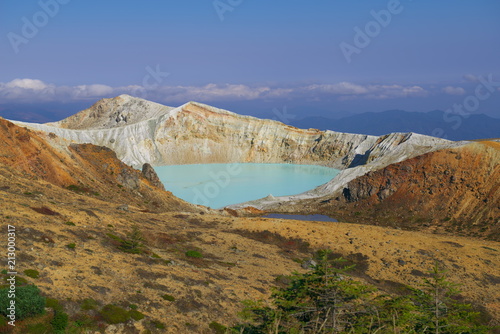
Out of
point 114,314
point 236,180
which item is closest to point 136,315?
point 114,314

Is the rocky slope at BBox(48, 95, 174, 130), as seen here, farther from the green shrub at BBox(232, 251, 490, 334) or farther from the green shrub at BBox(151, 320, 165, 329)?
the green shrub at BBox(232, 251, 490, 334)

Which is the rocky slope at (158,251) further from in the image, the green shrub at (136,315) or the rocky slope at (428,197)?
the rocky slope at (428,197)

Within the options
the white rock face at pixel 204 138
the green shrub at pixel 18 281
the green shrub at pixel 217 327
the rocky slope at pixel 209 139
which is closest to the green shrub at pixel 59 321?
the green shrub at pixel 18 281

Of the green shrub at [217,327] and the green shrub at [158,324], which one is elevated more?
the green shrub at [158,324]

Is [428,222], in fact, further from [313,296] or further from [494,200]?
[313,296]

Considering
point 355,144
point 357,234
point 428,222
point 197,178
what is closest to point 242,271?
point 357,234

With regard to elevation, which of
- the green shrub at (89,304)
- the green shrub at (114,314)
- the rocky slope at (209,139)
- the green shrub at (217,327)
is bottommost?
the green shrub at (217,327)
